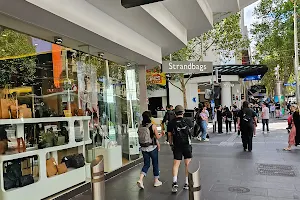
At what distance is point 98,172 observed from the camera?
3668 mm

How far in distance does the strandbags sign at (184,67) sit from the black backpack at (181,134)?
393 centimetres

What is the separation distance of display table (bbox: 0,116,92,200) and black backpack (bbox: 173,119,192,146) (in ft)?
7.48

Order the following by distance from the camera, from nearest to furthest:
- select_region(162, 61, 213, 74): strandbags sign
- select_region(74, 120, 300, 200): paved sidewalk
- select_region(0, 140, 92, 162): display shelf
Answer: select_region(0, 140, 92, 162): display shelf
select_region(74, 120, 300, 200): paved sidewalk
select_region(162, 61, 213, 74): strandbags sign

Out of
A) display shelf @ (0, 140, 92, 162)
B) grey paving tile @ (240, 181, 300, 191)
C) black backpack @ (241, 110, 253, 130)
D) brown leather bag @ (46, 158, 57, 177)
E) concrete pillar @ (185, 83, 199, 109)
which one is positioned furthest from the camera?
concrete pillar @ (185, 83, 199, 109)

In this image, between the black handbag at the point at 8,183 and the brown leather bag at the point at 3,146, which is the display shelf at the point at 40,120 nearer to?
the brown leather bag at the point at 3,146

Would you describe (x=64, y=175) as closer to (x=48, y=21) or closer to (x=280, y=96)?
(x=48, y=21)

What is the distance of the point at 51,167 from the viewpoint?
5914mm

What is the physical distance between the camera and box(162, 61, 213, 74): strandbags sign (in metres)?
9.62

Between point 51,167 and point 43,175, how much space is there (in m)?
0.30

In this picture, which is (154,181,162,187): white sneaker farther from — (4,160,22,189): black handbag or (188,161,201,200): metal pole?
(188,161,201,200): metal pole

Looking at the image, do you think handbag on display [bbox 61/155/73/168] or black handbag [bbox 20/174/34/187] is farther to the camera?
handbag on display [bbox 61/155/73/168]

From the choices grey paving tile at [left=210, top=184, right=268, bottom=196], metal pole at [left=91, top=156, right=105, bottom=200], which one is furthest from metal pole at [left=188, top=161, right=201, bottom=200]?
grey paving tile at [left=210, top=184, right=268, bottom=196]

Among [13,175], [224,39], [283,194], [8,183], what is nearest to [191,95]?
[224,39]

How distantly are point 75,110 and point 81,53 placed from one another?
140 cm
